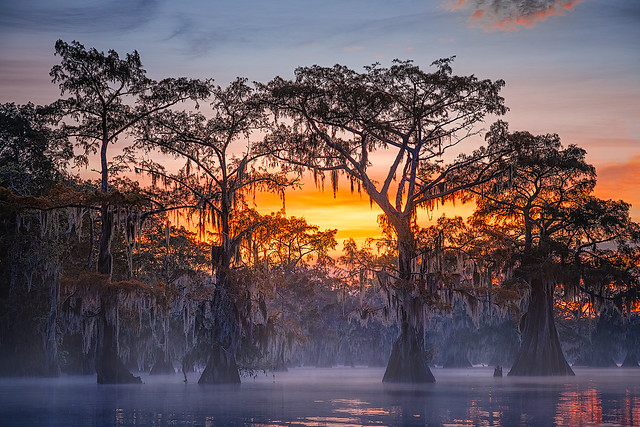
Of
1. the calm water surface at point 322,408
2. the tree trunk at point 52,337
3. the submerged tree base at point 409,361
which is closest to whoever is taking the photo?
the calm water surface at point 322,408

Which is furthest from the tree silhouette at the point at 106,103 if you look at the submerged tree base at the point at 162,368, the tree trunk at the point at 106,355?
the submerged tree base at the point at 162,368

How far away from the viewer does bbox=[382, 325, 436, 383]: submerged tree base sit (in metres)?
44.3

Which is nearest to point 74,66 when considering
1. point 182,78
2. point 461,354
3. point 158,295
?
point 182,78

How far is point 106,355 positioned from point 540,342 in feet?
93.1

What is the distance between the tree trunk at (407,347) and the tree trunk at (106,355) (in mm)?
15156

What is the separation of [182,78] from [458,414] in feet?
92.8

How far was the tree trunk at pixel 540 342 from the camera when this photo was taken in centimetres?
5247

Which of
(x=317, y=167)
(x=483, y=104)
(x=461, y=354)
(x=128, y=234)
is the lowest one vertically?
(x=461, y=354)

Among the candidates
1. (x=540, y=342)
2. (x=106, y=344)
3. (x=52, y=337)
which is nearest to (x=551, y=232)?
(x=540, y=342)

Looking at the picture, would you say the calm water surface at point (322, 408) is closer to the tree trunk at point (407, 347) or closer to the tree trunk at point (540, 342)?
the tree trunk at point (407, 347)

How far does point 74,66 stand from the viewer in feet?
139

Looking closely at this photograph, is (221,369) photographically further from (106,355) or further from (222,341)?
(106,355)

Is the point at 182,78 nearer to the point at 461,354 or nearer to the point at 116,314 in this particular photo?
the point at 116,314

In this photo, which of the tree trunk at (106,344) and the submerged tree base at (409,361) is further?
the submerged tree base at (409,361)
